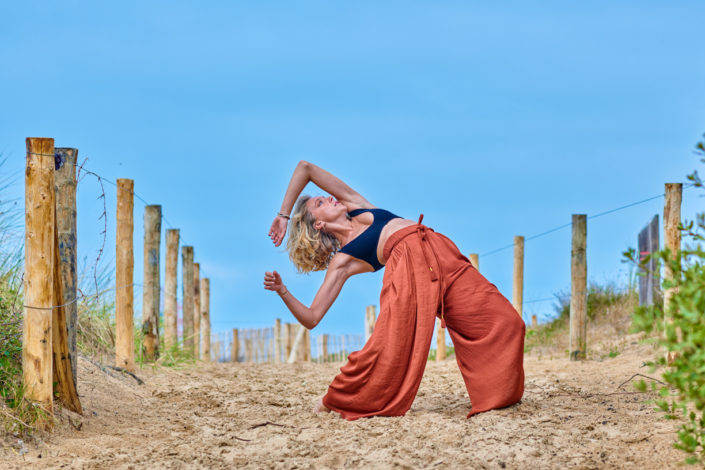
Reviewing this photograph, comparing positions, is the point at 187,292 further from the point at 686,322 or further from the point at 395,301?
the point at 686,322

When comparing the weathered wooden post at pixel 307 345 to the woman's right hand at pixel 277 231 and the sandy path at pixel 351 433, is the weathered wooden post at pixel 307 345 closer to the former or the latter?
the sandy path at pixel 351 433

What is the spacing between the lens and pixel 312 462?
13.1 ft

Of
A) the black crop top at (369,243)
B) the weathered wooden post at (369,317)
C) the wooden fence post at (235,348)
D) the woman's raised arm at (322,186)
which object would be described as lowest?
the wooden fence post at (235,348)

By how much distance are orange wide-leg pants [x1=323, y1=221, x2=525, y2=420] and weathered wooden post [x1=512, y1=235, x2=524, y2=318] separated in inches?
175

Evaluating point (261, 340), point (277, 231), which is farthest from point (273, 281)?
point (261, 340)

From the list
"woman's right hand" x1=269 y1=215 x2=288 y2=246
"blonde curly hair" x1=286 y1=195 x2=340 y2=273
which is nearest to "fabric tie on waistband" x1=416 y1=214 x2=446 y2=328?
"blonde curly hair" x1=286 y1=195 x2=340 y2=273

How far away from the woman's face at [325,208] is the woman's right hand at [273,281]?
591 mm

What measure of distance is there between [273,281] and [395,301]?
2.55ft

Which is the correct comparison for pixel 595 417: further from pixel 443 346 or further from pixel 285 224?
pixel 443 346

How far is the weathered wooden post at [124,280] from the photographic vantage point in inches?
276

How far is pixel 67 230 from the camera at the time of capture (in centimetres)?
490

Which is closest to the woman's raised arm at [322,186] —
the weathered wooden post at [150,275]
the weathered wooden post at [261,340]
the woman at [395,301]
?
the woman at [395,301]

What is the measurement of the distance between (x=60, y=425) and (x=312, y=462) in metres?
1.81

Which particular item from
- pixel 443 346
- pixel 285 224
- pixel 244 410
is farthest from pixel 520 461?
pixel 443 346
